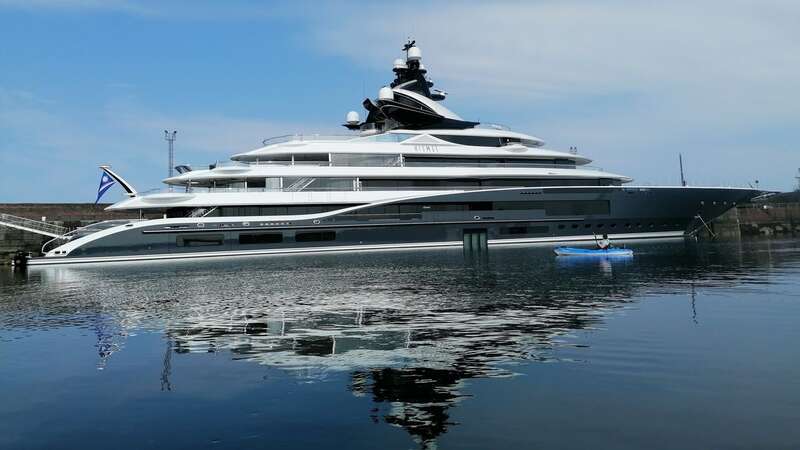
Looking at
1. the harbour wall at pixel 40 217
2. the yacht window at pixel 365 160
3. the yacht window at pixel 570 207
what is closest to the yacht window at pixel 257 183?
the yacht window at pixel 365 160

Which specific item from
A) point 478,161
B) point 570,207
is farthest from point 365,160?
point 570,207

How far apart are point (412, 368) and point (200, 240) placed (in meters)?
36.9

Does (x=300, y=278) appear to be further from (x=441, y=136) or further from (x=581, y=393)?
(x=441, y=136)

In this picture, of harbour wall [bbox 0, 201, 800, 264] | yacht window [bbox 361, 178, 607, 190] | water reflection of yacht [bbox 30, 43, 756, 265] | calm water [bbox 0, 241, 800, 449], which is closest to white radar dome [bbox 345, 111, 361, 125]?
water reflection of yacht [bbox 30, 43, 756, 265]

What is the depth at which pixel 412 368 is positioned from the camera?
32.6ft

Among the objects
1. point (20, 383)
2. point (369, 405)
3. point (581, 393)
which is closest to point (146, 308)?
point (20, 383)

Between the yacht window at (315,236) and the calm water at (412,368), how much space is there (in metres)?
24.4

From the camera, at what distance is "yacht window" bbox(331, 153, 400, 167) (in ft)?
156

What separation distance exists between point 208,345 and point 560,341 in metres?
7.49

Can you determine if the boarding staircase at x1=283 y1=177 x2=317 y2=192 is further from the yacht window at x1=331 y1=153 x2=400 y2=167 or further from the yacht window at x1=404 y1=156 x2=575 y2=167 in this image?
the yacht window at x1=404 y1=156 x2=575 y2=167

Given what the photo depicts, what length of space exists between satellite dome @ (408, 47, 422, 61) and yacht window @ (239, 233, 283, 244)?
72.5 ft

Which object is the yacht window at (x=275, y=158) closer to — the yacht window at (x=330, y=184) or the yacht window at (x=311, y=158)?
the yacht window at (x=311, y=158)

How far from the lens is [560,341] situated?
1173 centimetres

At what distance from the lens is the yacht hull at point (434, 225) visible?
138ft
